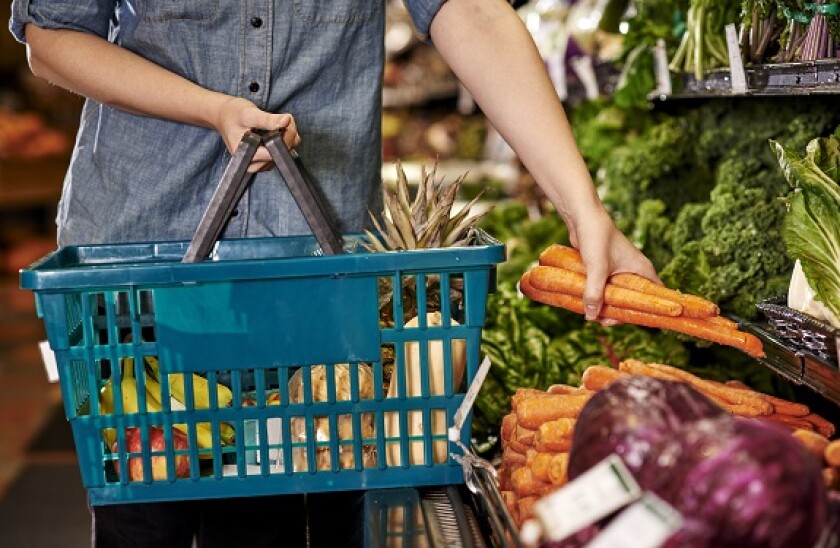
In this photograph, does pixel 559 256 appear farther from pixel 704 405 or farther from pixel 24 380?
pixel 24 380

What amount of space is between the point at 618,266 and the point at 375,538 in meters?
0.66

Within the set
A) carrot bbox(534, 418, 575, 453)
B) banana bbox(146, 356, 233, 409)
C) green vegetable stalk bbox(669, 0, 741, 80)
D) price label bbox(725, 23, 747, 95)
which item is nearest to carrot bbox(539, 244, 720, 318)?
carrot bbox(534, 418, 575, 453)

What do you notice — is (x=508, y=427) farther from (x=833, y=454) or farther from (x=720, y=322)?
(x=833, y=454)

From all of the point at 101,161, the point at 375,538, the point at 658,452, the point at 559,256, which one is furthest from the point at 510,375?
the point at 658,452

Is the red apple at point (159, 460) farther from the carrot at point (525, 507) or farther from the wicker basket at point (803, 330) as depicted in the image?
the wicker basket at point (803, 330)

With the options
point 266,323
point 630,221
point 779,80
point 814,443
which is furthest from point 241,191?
point 630,221

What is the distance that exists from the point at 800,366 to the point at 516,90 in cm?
67

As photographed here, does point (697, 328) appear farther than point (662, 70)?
No

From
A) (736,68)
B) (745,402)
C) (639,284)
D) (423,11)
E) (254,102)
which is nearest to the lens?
(639,284)

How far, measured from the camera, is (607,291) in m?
1.82

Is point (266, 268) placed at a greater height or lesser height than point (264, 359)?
greater

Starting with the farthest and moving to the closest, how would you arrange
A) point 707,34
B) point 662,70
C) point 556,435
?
1. point 662,70
2. point 707,34
3. point 556,435

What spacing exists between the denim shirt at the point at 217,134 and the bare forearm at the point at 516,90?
97mm

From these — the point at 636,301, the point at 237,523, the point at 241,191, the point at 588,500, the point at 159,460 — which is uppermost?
the point at 241,191
